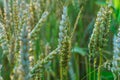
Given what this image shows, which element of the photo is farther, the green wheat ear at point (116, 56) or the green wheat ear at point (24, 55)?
the green wheat ear at point (116, 56)

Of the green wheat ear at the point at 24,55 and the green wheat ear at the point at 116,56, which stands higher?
the green wheat ear at the point at 24,55

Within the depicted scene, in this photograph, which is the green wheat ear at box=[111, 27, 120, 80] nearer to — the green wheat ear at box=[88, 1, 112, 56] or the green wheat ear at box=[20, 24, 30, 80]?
the green wheat ear at box=[88, 1, 112, 56]

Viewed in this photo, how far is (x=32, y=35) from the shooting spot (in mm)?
862

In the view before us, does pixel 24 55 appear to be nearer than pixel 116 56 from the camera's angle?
Yes

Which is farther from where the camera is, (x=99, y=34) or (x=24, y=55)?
A: (x=99, y=34)

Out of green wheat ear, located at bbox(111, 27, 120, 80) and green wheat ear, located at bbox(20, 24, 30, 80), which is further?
green wheat ear, located at bbox(111, 27, 120, 80)

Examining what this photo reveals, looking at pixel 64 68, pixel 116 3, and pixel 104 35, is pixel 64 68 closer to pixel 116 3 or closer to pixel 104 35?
pixel 104 35

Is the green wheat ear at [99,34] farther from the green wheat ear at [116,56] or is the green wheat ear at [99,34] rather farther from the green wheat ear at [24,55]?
the green wheat ear at [24,55]

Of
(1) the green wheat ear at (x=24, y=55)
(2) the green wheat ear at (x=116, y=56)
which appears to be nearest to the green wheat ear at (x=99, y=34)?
(2) the green wheat ear at (x=116, y=56)

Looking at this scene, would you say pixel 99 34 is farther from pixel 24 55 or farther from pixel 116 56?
pixel 24 55

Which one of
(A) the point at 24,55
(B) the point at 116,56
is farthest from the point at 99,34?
(A) the point at 24,55

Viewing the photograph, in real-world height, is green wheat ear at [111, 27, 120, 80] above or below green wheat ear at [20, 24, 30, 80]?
below

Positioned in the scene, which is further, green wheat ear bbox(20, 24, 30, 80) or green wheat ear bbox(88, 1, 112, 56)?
green wheat ear bbox(88, 1, 112, 56)

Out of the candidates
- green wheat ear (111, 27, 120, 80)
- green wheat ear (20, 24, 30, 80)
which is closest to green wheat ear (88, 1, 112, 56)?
green wheat ear (111, 27, 120, 80)
